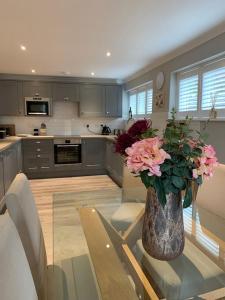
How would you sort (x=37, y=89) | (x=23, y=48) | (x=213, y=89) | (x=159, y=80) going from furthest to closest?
(x=37, y=89) → (x=159, y=80) → (x=23, y=48) → (x=213, y=89)

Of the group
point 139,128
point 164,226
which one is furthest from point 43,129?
point 164,226

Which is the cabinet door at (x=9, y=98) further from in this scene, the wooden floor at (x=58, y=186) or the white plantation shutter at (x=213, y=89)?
the white plantation shutter at (x=213, y=89)

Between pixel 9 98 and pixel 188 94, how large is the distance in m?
3.74

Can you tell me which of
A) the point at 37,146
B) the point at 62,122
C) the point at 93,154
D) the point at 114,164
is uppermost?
the point at 62,122

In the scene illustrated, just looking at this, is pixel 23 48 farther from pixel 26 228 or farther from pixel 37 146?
pixel 26 228

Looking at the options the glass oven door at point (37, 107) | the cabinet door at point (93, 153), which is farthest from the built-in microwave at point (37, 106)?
the cabinet door at point (93, 153)

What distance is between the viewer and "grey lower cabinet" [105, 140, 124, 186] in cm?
430

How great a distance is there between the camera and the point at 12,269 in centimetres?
62

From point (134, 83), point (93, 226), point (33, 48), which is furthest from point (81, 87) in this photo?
point (93, 226)

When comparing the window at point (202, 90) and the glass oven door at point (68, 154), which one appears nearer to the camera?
the window at point (202, 90)

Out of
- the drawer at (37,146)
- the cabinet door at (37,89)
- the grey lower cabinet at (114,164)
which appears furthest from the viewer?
the cabinet door at (37,89)

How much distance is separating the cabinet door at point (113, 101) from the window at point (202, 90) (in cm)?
225

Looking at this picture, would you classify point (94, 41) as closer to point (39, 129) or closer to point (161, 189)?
point (161, 189)

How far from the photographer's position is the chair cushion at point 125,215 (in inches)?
62.2
